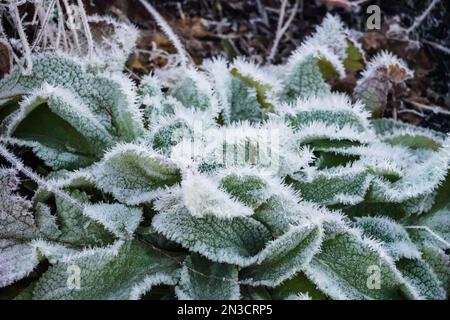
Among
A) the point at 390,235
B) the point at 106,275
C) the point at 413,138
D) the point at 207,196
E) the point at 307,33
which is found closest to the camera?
the point at 207,196

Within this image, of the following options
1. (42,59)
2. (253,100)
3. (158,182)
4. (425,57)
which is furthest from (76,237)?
(425,57)

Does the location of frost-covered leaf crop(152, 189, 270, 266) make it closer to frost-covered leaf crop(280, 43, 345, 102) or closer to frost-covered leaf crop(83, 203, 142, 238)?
frost-covered leaf crop(83, 203, 142, 238)

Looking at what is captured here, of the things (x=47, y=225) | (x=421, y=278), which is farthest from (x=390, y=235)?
(x=47, y=225)

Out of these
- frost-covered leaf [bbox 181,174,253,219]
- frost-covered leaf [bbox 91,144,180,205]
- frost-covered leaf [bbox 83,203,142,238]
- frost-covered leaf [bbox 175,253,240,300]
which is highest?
frost-covered leaf [bbox 181,174,253,219]

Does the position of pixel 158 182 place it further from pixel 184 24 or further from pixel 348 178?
pixel 184 24

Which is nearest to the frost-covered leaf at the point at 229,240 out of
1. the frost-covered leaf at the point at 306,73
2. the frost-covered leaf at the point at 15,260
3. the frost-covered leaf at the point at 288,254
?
the frost-covered leaf at the point at 288,254

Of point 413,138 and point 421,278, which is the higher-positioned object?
point 413,138

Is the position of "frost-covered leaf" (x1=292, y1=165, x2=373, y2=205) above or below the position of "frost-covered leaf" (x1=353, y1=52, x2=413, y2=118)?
below

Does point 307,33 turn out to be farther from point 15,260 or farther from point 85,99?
point 15,260

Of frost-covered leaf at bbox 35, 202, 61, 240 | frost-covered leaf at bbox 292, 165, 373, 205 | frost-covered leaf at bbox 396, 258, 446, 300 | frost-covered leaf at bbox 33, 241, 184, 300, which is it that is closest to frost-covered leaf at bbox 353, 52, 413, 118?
frost-covered leaf at bbox 292, 165, 373, 205
